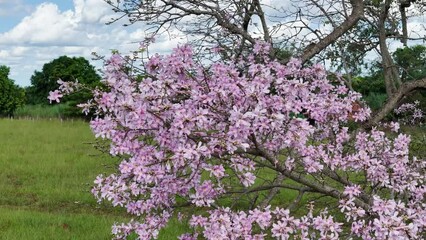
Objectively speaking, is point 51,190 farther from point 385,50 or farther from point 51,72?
point 51,72

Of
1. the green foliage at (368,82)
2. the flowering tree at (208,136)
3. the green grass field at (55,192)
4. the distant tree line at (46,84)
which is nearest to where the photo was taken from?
the flowering tree at (208,136)

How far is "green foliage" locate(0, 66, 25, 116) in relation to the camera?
38.7m

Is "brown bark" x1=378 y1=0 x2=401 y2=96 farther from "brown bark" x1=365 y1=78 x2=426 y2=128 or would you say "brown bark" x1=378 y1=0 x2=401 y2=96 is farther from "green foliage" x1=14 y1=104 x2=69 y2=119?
"green foliage" x1=14 y1=104 x2=69 y2=119

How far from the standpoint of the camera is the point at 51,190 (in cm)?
1234

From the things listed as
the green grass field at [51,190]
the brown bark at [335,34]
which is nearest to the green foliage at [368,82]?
the brown bark at [335,34]

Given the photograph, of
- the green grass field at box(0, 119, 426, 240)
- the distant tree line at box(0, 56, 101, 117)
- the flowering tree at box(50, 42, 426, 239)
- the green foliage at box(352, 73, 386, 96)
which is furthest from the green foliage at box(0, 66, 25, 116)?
the flowering tree at box(50, 42, 426, 239)

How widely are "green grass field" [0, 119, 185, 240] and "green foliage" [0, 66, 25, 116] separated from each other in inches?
661

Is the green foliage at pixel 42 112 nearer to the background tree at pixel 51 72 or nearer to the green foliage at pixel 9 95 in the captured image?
the green foliage at pixel 9 95

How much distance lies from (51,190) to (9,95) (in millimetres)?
29320

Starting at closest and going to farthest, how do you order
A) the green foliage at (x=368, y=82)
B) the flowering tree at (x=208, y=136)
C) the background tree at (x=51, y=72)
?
the flowering tree at (x=208, y=136)
the green foliage at (x=368, y=82)
the background tree at (x=51, y=72)

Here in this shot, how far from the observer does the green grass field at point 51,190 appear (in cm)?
856

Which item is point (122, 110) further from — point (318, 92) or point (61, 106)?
point (61, 106)

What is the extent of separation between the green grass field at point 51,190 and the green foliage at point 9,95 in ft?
55.1

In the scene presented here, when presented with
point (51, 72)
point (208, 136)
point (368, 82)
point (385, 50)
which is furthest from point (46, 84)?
point (208, 136)
